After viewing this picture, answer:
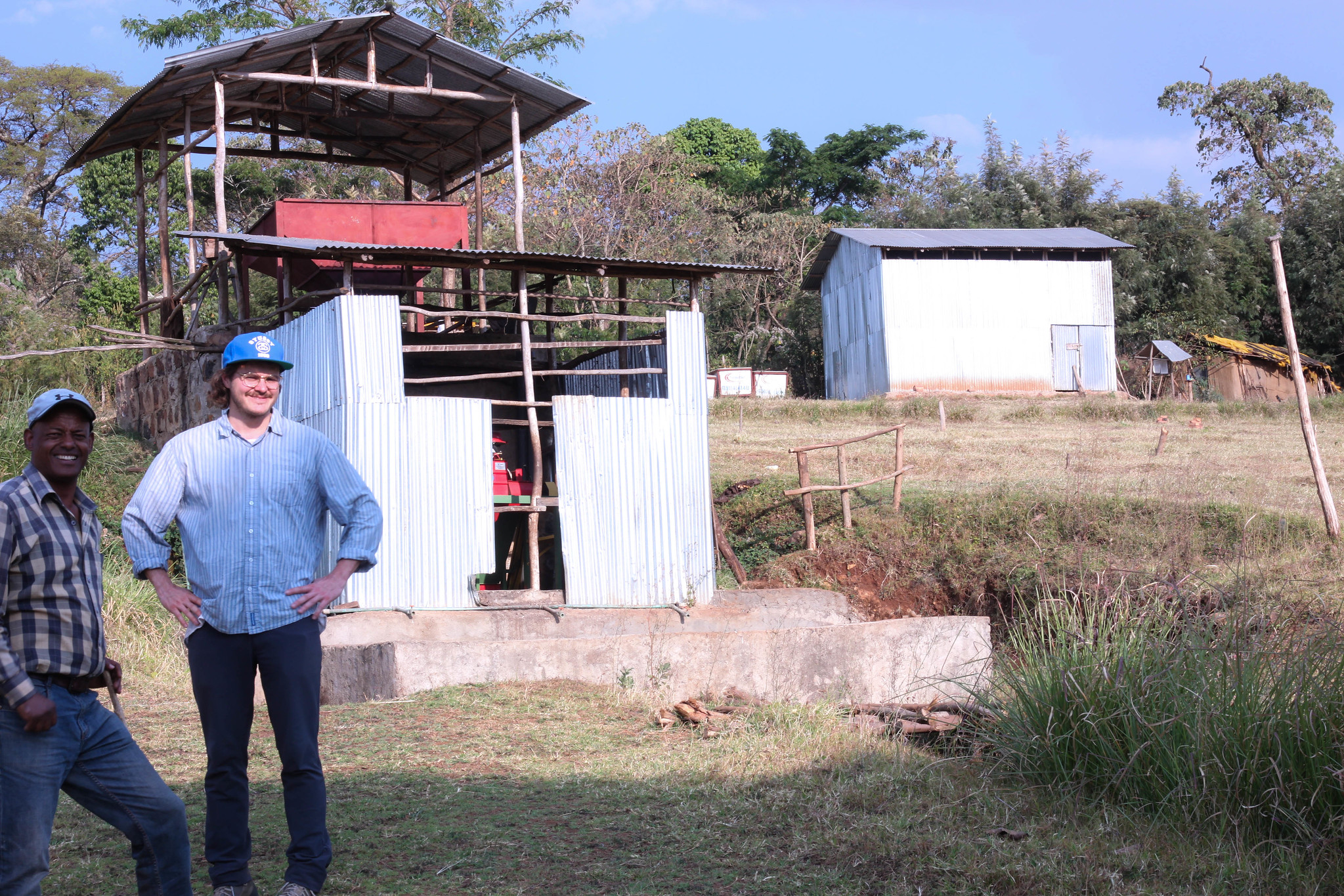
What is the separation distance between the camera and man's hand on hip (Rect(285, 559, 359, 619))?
3.90 metres

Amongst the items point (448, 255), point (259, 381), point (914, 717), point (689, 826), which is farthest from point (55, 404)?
point (448, 255)

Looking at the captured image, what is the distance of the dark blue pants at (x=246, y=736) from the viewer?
151 inches

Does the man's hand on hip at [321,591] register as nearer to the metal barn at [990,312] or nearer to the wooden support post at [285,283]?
the wooden support post at [285,283]

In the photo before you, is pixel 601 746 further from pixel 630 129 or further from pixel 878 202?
pixel 878 202

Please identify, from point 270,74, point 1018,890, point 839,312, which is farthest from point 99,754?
point 839,312

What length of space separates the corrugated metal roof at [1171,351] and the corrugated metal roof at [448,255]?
22.2m

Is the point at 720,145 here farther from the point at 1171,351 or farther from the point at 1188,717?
the point at 1188,717

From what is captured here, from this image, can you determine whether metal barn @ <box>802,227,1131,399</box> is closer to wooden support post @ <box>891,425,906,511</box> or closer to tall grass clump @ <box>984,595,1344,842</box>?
wooden support post @ <box>891,425,906,511</box>

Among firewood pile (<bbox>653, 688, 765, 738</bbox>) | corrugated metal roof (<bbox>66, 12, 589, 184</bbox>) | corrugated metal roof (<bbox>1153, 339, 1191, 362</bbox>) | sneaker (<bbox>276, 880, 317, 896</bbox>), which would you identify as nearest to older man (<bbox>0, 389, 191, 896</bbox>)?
sneaker (<bbox>276, 880, 317, 896</bbox>)

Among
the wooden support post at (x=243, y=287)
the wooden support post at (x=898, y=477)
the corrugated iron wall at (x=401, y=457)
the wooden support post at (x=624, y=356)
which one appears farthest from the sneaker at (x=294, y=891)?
the wooden support post at (x=898, y=477)

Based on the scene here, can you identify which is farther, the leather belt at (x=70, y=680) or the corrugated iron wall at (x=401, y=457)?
A: the corrugated iron wall at (x=401, y=457)

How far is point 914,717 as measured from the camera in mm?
7973

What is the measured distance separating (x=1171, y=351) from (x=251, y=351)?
3220 centimetres

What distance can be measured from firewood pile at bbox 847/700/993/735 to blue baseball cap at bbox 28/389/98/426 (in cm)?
Result: 507
